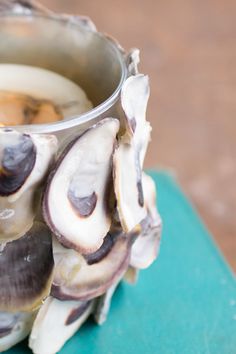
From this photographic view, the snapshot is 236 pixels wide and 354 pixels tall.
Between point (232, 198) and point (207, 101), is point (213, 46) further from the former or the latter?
point (232, 198)

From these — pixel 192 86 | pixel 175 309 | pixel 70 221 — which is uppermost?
pixel 70 221

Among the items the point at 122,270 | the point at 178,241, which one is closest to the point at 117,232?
the point at 122,270

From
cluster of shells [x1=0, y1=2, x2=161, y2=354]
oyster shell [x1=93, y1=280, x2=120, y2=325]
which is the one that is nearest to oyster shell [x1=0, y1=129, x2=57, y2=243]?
cluster of shells [x1=0, y1=2, x2=161, y2=354]

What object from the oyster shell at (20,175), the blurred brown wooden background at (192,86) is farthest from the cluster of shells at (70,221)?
the blurred brown wooden background at (192,86)

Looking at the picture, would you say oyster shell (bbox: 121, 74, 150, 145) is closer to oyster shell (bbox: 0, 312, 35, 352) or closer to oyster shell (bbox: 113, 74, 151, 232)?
oyster shell (bbox: 113, 74, 151, 232)

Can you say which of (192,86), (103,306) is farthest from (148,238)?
(192,86)

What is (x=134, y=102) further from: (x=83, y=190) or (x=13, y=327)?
(x=13, y=327)

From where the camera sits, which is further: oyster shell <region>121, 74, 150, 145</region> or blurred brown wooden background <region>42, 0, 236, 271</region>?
blurred brown wooden background <region>42, 0, 236, 271</region>
